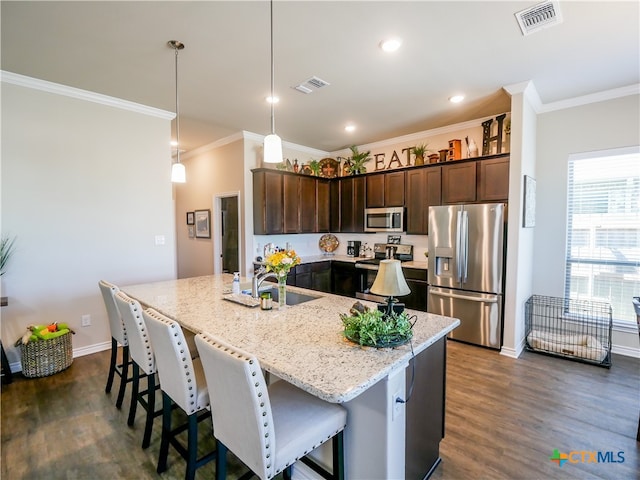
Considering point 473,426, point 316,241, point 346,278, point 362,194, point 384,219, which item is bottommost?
point 473,426

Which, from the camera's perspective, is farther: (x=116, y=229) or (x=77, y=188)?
(x=116, y=229)

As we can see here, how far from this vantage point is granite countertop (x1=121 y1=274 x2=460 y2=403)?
4.06ft

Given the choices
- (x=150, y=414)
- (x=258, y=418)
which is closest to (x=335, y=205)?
(x=150, y=414)

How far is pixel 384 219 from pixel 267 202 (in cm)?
189

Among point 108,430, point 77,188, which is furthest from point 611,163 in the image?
point 77,188

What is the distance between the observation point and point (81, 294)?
3.53 metres

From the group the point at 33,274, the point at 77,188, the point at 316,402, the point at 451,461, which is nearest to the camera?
the point at 316,402

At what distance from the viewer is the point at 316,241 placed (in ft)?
20.4

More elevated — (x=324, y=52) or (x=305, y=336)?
(x=324, y=52)

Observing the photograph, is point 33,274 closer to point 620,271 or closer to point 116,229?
point 116,229

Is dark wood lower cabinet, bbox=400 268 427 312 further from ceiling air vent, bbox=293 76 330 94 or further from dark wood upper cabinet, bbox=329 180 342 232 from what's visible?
ceiling air vent, bbox=293 76 330 94

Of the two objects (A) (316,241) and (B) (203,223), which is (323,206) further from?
(B) (203,223)

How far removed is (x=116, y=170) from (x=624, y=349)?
621 centimetres

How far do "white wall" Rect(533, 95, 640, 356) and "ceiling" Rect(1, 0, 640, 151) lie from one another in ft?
0.83
